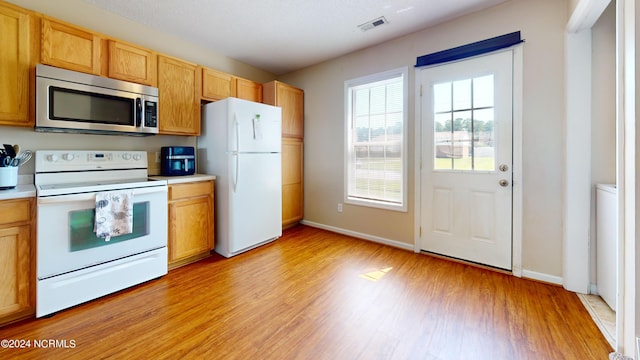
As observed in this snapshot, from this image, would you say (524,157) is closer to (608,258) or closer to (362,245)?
(608,258)

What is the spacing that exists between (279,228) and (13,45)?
2.75 m

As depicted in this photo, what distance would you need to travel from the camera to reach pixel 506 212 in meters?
2.39

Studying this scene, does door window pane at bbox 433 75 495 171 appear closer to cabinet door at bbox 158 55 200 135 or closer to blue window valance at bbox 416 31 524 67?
blue window valance at bbox 416 31 524 67

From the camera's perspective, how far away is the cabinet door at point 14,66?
5.94ft

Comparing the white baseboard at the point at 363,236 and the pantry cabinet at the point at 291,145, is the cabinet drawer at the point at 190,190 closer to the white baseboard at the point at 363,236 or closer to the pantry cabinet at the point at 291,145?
the pantry cabinet at the point at 291,145

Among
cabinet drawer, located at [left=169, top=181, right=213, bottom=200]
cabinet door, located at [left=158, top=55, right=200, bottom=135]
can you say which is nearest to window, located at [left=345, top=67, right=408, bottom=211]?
cabinet drawer, located at [left=169, top=181, right=213, bottom=200]

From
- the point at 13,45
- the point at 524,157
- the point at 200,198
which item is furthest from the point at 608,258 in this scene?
the point at 13,45

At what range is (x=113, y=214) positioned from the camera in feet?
6.48

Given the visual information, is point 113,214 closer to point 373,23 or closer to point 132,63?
point 132,63

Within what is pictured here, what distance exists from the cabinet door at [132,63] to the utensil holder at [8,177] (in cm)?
104

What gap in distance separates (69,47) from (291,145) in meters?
2.46

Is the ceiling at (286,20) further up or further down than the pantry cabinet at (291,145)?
further up

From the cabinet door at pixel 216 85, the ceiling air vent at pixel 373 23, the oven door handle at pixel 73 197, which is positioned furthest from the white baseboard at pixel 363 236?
the ceiling air vent at pixel 373 23

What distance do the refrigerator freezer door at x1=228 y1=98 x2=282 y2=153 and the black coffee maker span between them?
1.84 ft
